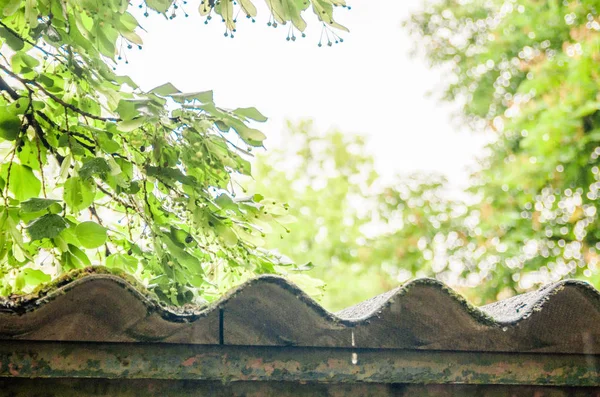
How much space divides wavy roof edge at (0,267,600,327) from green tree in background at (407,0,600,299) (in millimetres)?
4306

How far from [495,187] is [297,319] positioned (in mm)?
7713

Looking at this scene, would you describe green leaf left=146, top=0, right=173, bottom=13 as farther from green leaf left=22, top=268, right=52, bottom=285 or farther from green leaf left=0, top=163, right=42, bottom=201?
green leaf left=22, top=268, right=52, bottom=285

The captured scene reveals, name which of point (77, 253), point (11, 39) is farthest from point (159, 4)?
point (77, 253)

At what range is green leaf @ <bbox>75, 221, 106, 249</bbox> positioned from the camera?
1.46 meters

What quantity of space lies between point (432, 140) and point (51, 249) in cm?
1218

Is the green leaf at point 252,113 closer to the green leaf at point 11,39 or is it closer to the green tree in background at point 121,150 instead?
Answer: the green tree in background at point 121,150

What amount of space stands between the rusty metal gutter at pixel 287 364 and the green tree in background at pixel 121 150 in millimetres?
390

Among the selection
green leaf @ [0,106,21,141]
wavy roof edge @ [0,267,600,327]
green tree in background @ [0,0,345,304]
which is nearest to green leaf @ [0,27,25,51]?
green tree in background @ [0,0,345,304]

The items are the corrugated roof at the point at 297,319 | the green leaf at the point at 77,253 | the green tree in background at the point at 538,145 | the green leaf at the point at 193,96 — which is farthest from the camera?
the green tree in background at the point at 538,145

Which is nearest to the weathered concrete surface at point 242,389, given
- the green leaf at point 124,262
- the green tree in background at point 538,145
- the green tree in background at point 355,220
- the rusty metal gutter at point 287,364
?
the rusty metal gutter at point 287,364

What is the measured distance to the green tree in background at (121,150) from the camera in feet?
4.69

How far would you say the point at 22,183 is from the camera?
157cm

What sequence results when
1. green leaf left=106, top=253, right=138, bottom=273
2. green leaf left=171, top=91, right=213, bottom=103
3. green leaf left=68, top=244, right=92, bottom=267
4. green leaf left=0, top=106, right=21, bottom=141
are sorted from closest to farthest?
1. green leaf left=171, top=91, right=213, bottom=103
2. green leaf left=0, top=106, right=21, bottom=141
3. green leaf left=68, top=244, right=92, bottom=267
4. green leaf left=106, top=253, right=138, bottom=273

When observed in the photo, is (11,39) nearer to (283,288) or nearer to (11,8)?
(11,8)
